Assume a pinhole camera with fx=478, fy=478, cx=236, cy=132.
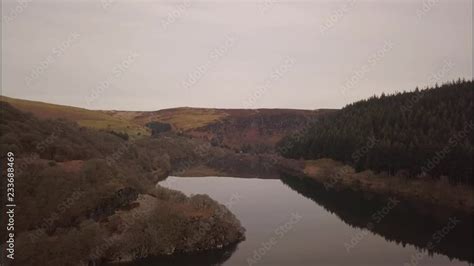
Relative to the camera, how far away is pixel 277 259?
48.4 metres

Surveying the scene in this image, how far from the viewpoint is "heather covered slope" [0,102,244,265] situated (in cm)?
4322

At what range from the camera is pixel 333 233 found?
60.8 m

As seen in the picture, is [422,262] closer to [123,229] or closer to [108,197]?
[123,229]

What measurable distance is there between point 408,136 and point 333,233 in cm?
4105

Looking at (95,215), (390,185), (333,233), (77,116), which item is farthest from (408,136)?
(77,116)

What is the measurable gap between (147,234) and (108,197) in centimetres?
909

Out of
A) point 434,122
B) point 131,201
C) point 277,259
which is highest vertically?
point 434,122

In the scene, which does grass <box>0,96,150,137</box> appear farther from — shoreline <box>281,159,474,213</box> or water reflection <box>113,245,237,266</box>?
water reflection <box>113,245,237,266</box>

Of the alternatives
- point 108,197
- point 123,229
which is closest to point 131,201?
point 108,197

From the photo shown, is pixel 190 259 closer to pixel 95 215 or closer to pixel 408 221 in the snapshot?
pixel 95 215

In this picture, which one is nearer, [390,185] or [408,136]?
[390,185]

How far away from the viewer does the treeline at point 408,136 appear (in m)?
79.1

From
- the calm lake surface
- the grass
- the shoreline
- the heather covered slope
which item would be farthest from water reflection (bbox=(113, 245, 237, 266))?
the grass

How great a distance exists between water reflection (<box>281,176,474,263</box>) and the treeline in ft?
27.6
